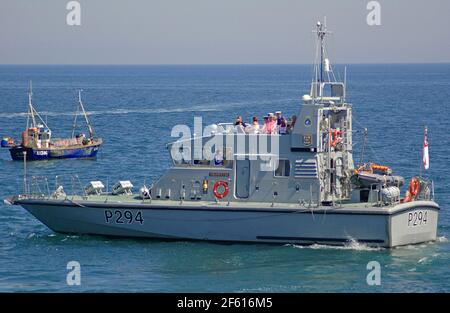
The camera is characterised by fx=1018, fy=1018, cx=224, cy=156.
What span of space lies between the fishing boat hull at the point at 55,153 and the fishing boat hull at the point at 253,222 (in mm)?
26283

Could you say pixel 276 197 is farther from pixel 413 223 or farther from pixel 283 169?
pixel 413 223

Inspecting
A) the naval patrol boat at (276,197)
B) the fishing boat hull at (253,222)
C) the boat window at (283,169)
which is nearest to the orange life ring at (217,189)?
the naval patrol boat at (276,197)

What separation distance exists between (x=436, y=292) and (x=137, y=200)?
10294mm

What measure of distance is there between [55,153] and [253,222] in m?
30.6

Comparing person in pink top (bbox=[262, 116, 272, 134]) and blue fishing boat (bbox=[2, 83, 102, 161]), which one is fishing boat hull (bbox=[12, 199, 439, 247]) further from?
blue fishing boat (bbox=[2, 83, 102, 161])

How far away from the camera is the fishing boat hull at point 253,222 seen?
30266 mm

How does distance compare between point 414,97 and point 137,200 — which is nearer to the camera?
point 137,200

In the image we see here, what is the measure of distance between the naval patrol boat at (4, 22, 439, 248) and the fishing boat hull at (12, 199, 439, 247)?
3 centimetres

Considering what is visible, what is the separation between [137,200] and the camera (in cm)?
3222

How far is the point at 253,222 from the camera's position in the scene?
30969mm

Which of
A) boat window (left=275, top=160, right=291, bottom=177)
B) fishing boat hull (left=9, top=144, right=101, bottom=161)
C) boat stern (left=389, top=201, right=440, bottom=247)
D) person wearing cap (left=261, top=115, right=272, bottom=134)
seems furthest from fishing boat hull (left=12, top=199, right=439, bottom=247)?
fishing boat hull (left=9, top=144, right=101, bottom=161)

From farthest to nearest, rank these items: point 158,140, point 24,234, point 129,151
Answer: point 158,140 → point 129,151 → point 24,234

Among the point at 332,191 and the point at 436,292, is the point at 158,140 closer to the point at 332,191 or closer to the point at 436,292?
the point at 332,191
